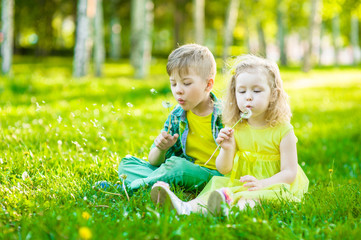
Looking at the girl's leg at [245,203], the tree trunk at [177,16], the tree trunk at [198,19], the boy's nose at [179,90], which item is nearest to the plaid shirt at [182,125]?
the boy's nose at [179,90]

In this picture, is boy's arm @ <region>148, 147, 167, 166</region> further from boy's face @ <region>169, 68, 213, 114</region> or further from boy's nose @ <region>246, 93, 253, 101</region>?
boy's nose @ <region>246, 93, 253, 101</region>

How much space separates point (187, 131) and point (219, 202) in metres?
1.08

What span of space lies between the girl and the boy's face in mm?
233

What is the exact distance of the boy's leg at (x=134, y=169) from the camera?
10.7 feet

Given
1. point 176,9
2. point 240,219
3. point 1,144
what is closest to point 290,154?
point 240,219

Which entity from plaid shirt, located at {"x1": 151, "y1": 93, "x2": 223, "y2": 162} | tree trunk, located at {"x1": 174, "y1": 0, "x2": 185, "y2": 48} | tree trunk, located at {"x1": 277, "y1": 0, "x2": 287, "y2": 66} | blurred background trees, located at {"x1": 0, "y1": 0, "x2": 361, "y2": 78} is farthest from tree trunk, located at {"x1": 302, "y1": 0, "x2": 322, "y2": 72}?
plaid shirt, located at {"x1": 151, "y1": 93, "x2": 223, "y2": 162}

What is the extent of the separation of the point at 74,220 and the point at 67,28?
52.2m

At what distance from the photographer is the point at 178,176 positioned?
304 cm

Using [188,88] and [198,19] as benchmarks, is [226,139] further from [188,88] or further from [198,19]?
[198,19]

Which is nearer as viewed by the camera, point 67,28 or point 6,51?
point 6,51

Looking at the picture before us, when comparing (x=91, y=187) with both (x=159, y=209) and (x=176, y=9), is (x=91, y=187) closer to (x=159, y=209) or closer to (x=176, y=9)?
(x=159, y=209)

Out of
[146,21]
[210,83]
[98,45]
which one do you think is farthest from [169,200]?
[98,45]

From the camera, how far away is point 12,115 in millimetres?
5648

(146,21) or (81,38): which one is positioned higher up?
(146,21)
